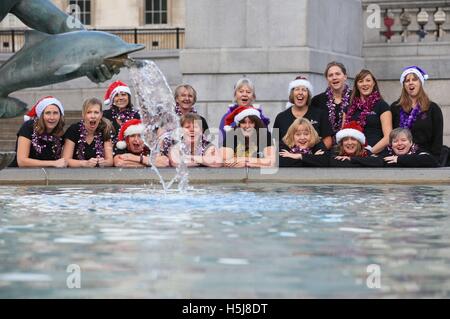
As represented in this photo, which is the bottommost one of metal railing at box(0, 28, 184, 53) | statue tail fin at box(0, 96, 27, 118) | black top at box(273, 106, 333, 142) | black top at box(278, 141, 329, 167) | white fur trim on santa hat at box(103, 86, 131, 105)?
black top at box(278, 141, 329, 167)

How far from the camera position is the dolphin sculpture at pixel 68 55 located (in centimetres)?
A: 1095

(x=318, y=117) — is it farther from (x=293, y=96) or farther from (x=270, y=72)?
(x=270, y=72)

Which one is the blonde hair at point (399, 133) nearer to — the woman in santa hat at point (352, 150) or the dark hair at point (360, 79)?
the woman in santa hat at point (352, 150)

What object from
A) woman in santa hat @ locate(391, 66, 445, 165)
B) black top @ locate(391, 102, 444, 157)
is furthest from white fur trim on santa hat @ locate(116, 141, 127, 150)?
black top @ locate(391, 102, 444, 157)

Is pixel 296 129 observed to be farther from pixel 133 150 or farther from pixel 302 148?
pixel 133 150

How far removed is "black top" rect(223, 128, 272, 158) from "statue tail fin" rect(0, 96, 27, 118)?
146 inches

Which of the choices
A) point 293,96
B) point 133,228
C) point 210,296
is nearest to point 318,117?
point 293,96

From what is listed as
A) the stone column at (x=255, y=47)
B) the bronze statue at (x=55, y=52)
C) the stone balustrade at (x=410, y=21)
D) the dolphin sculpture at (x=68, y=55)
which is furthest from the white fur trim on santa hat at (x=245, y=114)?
the stone balustrade at (x=410, y=21)

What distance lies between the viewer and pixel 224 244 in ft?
25.8

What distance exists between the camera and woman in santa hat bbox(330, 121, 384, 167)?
14.7m

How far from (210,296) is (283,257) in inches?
55.4

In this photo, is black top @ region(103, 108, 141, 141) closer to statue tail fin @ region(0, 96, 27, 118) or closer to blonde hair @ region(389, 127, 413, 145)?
blonde hair @ region(389, 127, 413, 145)

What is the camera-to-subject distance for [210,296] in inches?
232

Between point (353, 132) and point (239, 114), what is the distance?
128 cm
